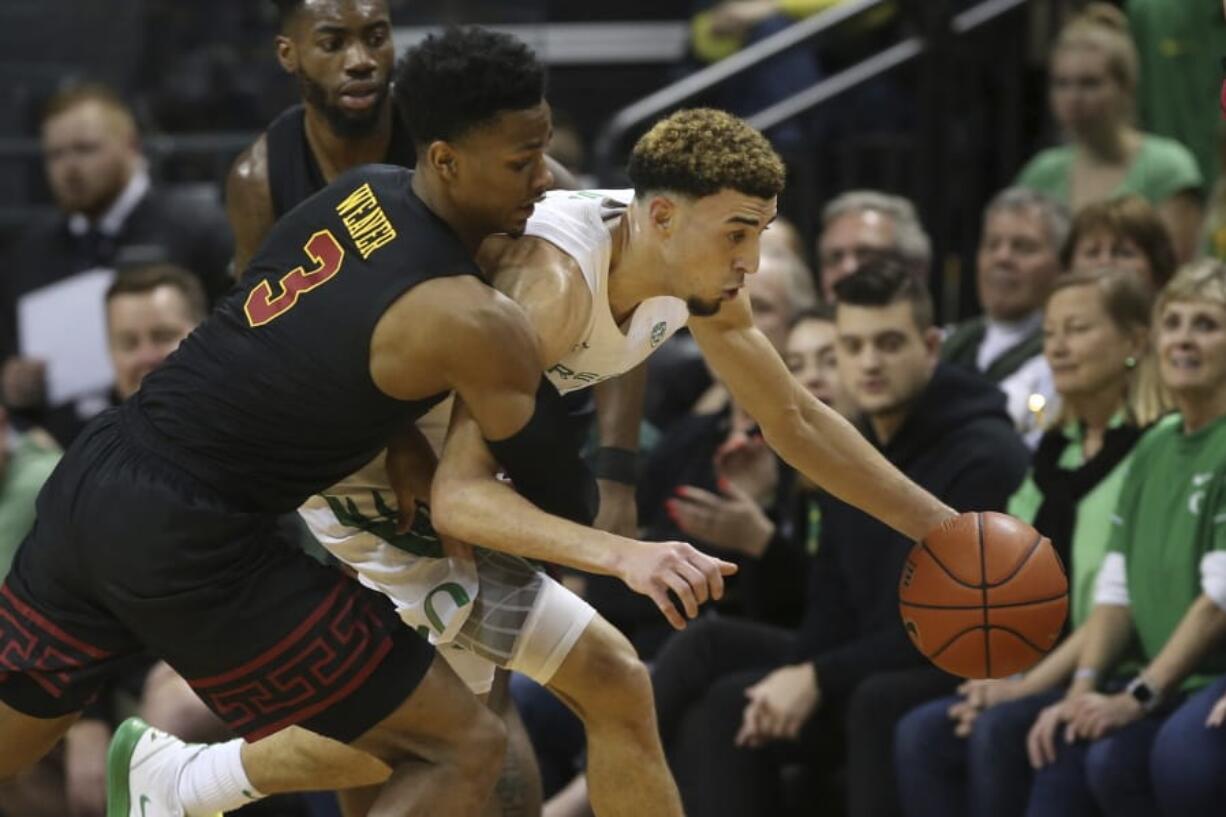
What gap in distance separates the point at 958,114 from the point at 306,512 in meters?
4.08

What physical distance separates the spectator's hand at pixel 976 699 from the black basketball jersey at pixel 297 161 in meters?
1.98

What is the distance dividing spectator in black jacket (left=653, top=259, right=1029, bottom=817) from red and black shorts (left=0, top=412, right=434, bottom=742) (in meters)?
1.95

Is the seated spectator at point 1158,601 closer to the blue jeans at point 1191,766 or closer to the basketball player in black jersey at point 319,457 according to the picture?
the blue jeans at point 1191,766

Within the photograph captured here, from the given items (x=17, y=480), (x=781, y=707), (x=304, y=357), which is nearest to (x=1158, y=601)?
(x=781, y=707)

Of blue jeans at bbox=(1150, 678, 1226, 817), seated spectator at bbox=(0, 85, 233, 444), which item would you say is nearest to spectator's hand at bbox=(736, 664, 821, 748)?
blue jeans at bbox=(1150, 678, 1226, 817)

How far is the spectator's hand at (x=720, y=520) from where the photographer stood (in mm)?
6195

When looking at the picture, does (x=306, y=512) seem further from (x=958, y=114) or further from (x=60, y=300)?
(x=958, y=114)

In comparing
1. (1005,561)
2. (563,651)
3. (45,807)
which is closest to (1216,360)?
(1005,561)

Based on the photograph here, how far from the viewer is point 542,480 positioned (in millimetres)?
4059

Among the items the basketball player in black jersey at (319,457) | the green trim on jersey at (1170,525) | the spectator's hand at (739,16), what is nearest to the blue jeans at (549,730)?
the green trim on jersey at (1170,525)

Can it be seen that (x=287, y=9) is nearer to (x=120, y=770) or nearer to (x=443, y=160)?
(x=443, y=160)

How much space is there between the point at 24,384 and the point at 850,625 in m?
3.29

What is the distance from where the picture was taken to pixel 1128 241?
6.46 metres

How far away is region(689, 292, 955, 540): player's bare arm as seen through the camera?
15.2 ft
